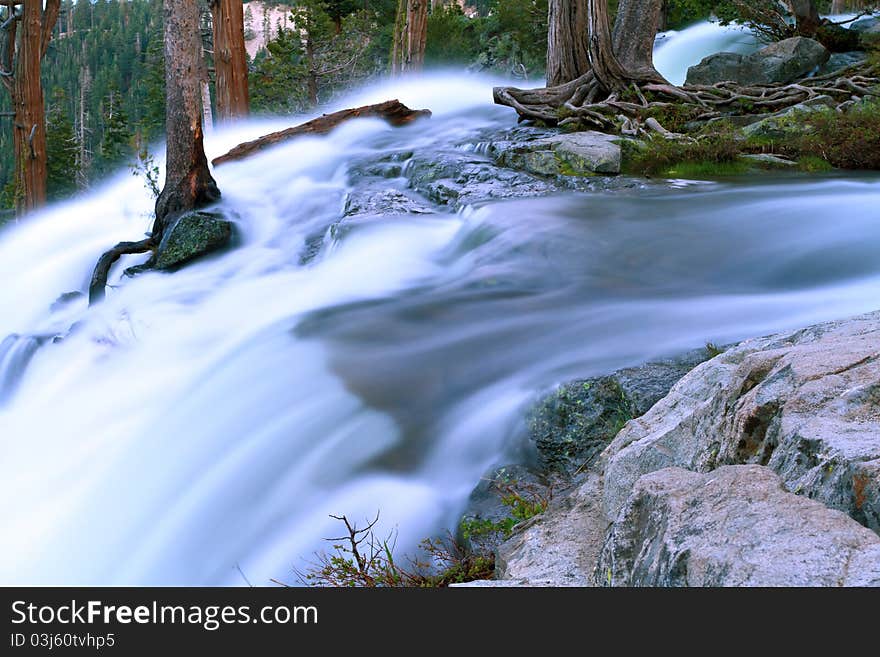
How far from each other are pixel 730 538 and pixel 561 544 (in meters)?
1.06

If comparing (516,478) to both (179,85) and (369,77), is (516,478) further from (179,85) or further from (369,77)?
(369,77)

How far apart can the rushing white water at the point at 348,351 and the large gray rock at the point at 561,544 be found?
0.76 m

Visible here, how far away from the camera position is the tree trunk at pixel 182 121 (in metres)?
9.35

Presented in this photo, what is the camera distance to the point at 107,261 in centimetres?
960

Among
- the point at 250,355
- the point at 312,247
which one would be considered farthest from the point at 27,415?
the point at 312,247

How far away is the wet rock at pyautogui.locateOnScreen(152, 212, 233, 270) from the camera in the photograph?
9.13m

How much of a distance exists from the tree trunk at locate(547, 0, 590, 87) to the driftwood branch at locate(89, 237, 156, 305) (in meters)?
6.71

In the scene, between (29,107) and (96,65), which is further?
(96,65)

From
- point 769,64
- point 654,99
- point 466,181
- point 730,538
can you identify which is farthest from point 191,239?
point 769,64

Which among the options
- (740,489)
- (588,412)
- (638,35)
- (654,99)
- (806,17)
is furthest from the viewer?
(806,17)

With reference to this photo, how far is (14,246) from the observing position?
41.3ft

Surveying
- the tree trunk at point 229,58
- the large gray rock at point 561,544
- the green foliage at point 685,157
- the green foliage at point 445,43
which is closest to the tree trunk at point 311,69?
the green foliage at point 445,43

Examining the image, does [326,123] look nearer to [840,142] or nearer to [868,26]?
[840,142]

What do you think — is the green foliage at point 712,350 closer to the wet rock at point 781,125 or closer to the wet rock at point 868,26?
Result: the wet rock at point 781,125
